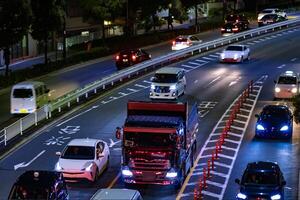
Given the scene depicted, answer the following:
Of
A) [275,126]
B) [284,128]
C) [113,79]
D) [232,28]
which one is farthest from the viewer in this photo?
[232,28]

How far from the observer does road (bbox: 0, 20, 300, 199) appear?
29.9 meters

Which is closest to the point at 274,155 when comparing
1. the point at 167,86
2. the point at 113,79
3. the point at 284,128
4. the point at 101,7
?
the point at 284,128

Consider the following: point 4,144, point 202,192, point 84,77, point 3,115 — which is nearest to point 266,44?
point 84,77

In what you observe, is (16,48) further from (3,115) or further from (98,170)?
(98,170)

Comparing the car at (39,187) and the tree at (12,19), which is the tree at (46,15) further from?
the car at (39,187)

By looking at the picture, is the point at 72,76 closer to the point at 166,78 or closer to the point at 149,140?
the point at 166,78

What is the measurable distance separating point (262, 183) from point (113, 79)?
28004 mm

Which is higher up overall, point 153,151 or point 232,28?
point 232,28

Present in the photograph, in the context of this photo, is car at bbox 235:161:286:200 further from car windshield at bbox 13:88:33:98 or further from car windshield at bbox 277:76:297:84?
car windshield at bbox 277:76:297:84

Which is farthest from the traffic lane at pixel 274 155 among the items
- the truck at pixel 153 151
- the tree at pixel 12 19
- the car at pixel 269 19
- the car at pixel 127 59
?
the car at pixel 269 19

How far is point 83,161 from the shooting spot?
30078mm

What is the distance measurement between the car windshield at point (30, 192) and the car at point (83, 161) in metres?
5.06

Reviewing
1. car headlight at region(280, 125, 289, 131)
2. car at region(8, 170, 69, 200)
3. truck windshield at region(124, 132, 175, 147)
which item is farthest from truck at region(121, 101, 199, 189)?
car headlight at region(280, 125, 289, 131)

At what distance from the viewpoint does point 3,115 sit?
45.8 meters
